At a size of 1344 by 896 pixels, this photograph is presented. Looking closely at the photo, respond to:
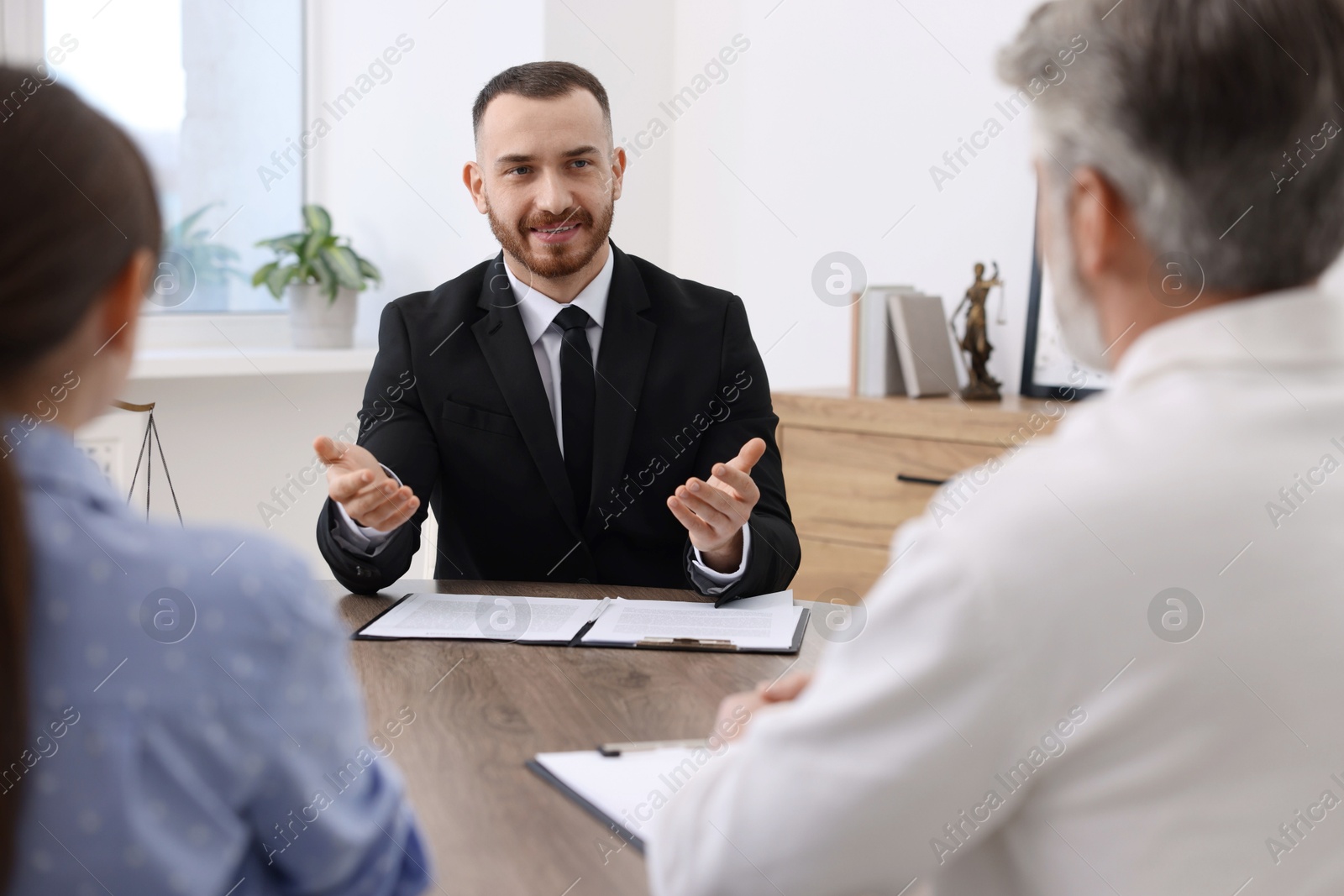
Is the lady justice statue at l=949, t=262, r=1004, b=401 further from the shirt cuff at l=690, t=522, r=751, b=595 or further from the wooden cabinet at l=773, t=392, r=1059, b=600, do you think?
the shirt cuff at l=690, t=522, r=751, b=595

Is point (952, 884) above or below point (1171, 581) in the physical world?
below

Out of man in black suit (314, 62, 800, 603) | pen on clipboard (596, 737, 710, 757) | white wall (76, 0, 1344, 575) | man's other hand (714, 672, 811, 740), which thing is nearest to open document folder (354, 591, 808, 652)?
man in black suit (314, 62, 800, 603)

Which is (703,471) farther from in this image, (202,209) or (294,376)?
(202,209)

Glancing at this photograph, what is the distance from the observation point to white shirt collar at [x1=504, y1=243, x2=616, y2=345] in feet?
7.30

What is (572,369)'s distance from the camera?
218 cm

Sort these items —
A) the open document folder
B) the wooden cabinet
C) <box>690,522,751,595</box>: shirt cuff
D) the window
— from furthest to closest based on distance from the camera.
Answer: the window → the wooden cabinet → <box>690,522,751,595</box>: shirt cuff → the open document folder

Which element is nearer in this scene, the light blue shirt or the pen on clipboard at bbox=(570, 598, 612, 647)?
the light blue shirt

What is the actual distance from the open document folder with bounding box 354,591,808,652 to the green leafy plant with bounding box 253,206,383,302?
2.22 metres

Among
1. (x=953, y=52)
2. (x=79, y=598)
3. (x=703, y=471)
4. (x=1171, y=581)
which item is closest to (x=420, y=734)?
(x=79, y=598)

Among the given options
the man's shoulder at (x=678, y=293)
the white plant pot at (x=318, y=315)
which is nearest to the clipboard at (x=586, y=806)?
the man's shoulder at (x=678, y=293)

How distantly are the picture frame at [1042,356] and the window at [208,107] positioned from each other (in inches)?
101

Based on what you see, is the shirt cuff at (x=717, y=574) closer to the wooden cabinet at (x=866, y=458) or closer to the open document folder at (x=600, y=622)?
the open document folder at (x=600, y=622)

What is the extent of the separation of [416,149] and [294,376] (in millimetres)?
874

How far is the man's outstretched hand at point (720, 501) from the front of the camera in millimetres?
1727
